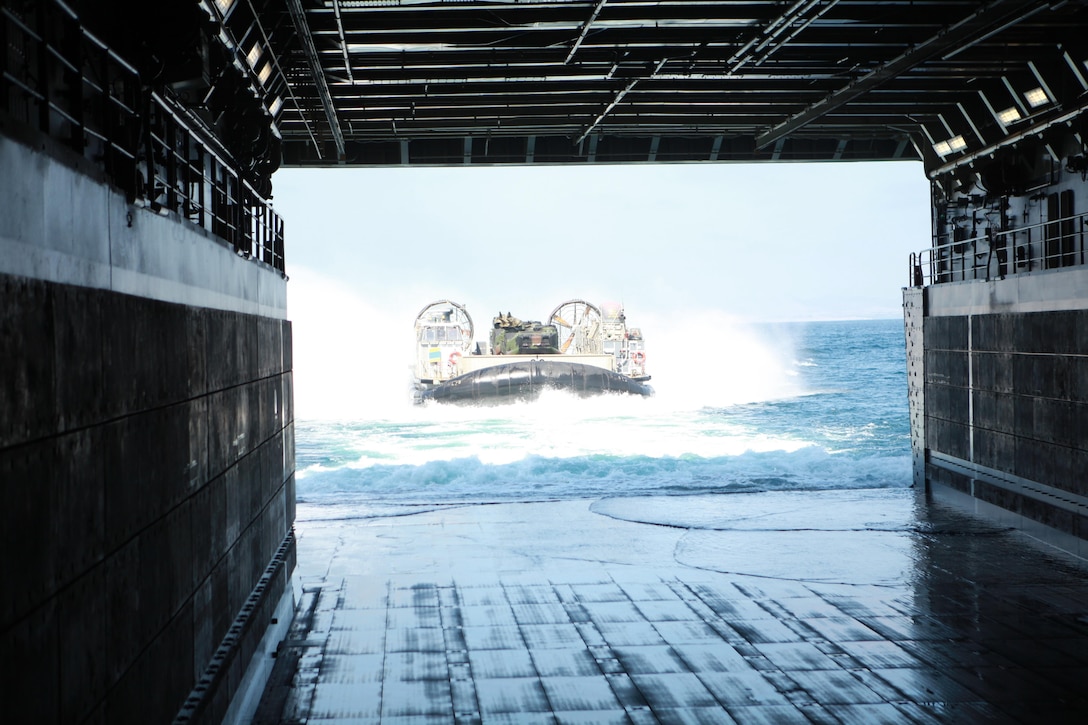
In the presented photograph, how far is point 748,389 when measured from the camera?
59.2 m

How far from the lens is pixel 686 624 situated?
8867 mm

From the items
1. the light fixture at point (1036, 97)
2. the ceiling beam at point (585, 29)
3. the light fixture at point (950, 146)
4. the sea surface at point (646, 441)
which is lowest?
the sea surface at point (646, 441)

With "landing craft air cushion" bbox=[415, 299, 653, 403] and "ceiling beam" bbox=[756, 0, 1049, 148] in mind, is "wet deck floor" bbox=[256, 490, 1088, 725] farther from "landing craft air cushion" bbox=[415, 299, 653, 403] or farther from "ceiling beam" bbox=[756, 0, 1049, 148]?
"landing craft air cushion" bbox=[415, 299, 653, 403]

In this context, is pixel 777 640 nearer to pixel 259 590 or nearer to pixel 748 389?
pixel 259 590

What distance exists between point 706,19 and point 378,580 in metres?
6.71

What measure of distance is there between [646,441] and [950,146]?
19752 mm

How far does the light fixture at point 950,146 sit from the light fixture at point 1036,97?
1947 millimetres

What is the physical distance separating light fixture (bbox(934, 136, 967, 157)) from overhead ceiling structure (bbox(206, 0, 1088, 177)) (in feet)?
0.11

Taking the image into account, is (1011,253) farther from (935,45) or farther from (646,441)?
(646,441)

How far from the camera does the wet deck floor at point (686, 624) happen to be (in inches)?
273

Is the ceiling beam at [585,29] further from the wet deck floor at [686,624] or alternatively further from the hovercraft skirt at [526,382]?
the hovercraft skirt at [526,382]

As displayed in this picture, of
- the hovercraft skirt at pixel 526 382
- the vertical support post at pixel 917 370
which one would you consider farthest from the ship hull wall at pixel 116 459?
the hovercraft skirt at pixel 526 382

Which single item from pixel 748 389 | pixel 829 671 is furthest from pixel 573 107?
pixel 748 389

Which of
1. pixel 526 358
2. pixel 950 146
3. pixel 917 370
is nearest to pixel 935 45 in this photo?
pixel 950 146
